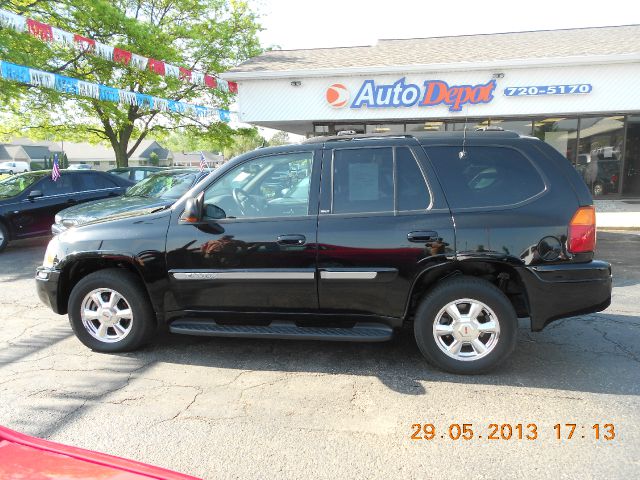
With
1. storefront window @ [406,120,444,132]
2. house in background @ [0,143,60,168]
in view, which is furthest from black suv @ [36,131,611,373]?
house in background @ [0,143,60,168]

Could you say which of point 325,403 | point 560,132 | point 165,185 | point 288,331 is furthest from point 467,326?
point 560,132

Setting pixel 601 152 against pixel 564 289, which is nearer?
pixel 564 289

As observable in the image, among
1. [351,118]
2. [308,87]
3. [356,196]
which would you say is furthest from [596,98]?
[356,196]

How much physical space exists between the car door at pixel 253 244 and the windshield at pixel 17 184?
23.8 feet

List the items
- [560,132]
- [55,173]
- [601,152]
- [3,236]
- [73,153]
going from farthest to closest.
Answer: [73,153] → [601,152] → [560,132] → [55,173] → [3,236]

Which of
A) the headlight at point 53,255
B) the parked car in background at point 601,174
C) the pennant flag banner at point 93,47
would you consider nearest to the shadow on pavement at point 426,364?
the headlight at point 53,255

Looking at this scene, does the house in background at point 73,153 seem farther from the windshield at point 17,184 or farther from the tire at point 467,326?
the tire at point 467,326

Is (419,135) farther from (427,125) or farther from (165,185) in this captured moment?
(427,125)

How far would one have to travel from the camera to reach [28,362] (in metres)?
3.86

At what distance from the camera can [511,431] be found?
2779 mm

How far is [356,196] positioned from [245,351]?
5.55 ft

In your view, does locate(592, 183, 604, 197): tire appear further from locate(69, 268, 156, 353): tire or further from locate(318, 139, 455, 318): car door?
locate(69, 268, 156, 353): tire

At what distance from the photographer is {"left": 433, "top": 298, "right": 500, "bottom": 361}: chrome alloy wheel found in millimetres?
3449

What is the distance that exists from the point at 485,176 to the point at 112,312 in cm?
327
